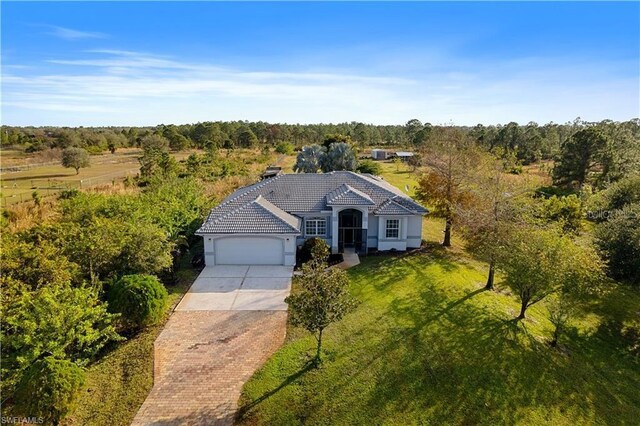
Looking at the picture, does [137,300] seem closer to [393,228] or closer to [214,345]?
[214,345]

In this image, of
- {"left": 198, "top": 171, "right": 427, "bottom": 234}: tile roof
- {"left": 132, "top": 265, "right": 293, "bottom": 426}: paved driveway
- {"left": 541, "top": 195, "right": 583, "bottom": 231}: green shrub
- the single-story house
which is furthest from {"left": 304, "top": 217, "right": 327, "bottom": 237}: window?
{"left": 541, "top": 195, "right": 583, "bottom": 231}: green shrub

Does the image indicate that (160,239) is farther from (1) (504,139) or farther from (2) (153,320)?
(1) (504,139)

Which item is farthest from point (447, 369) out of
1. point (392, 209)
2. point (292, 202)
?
point (292, 202)

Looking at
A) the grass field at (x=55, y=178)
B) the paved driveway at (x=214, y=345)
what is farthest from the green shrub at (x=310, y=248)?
the grass field at (x=55, y=178)

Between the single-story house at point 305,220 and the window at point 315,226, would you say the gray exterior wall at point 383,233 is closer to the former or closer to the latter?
the single-story house at point 305,220

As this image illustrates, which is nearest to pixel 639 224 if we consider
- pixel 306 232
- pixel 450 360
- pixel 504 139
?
pixel 450 360

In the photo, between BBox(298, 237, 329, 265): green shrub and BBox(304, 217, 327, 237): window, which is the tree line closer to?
BBox(304, 217, 327, 237): window
